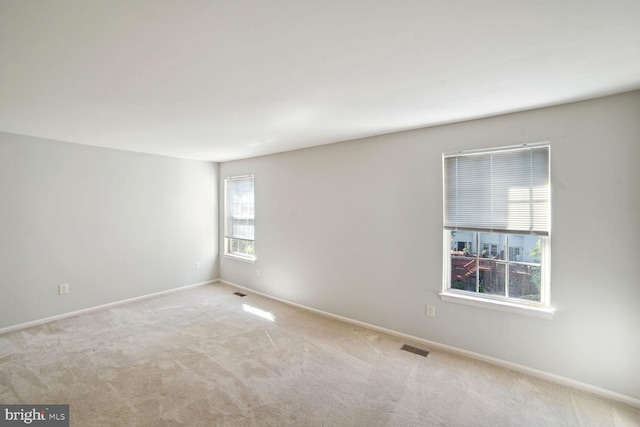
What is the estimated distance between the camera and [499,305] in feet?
8.72

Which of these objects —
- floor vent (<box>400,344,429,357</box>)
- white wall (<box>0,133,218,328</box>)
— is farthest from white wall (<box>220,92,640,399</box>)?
white wall (<box>0,133,218,328</box>)

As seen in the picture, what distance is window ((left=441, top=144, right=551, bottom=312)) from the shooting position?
253cm

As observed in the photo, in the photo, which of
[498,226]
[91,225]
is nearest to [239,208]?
[91,225]

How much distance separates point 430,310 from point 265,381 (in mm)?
1837

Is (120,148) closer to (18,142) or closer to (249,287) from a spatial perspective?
(18,142)

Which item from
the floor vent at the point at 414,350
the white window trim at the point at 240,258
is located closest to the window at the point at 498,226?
the floor vent at the point at 414,350

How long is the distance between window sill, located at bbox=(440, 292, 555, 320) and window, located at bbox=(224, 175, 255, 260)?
3.31m

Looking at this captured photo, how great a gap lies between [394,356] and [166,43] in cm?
315

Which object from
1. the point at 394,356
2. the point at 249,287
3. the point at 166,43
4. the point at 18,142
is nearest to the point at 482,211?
the point at 394,356

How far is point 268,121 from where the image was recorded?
2904 millimetres

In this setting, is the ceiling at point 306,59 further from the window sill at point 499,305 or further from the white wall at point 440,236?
the window sill at point 499,305

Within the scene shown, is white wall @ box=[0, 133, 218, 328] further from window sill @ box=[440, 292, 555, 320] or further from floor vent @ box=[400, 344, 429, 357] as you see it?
window sill @ box=[440, 292, 555, 320]

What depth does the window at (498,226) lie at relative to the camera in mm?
2533

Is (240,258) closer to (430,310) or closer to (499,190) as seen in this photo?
(430,310)
